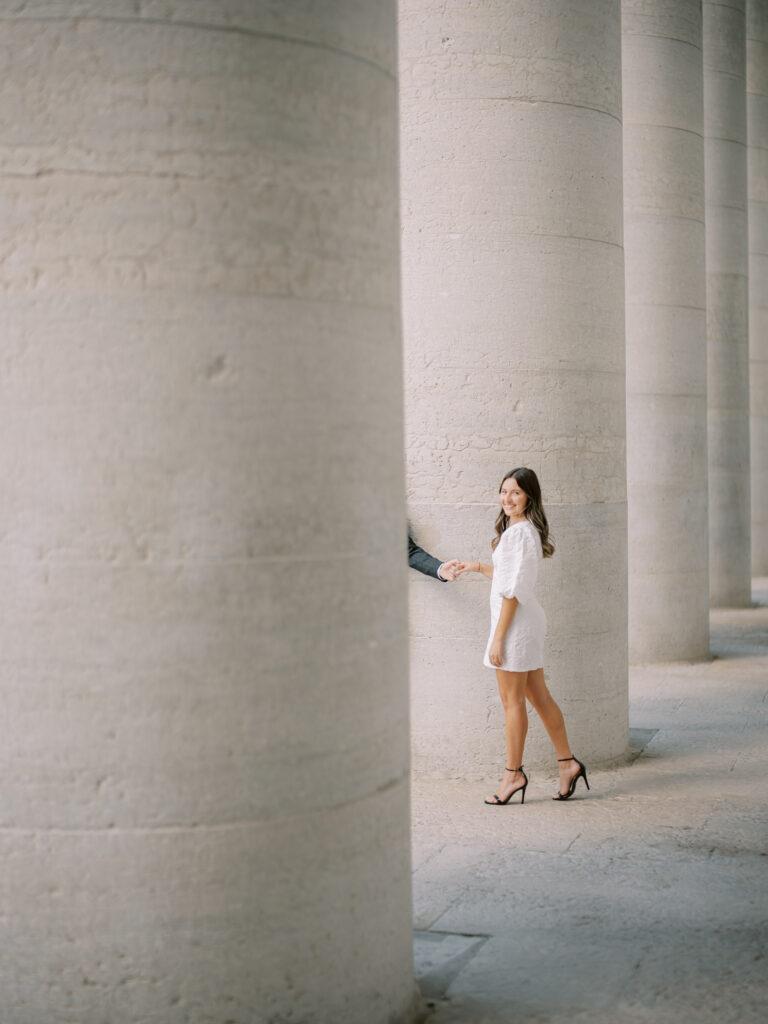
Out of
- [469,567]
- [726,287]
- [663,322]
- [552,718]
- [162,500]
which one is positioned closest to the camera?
[162,500]

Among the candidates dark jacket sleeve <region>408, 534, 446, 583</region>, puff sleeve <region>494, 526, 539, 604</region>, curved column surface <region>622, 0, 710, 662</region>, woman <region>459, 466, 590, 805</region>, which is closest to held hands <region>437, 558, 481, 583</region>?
dark jacket sleeve <region>408, 534, 446, 583</region>

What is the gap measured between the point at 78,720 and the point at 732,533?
55.4 ft

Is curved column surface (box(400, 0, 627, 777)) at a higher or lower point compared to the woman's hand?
higher

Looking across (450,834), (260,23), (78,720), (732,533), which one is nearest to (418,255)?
(450,834)

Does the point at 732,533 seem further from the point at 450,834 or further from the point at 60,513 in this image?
the point at 60,513

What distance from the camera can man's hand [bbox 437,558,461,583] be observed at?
390 inches

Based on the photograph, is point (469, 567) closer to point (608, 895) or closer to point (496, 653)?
point (496, 653)

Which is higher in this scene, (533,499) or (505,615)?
(533,499)

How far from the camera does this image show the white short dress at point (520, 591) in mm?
9117

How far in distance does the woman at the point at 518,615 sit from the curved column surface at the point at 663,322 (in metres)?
6.74

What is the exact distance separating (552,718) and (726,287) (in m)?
12.4

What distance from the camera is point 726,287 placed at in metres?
20.3

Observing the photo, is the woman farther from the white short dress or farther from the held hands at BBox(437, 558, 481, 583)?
the held hands at BBox(437, 558, 481, 583)

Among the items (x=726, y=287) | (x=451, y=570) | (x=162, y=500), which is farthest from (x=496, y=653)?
(x=726, y=287)
